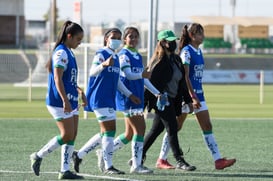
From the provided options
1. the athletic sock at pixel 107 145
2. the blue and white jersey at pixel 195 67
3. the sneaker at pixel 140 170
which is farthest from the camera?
the blue and white jersey at pixel 195 67

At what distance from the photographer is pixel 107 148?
1351 centimetres

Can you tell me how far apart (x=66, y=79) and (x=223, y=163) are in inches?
120

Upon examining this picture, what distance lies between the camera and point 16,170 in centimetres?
1381

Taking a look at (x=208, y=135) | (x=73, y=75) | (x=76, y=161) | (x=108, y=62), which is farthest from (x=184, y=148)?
(x=73, y=75)

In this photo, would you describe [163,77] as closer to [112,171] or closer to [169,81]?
[169,81]

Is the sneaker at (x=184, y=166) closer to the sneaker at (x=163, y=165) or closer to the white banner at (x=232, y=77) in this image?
the sneaker at (x=163, y=165)

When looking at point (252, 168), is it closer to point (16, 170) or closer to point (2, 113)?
point (16, 170)

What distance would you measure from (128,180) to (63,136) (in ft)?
3.38

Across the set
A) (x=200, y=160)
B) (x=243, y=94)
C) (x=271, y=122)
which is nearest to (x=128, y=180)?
(x=200, y=160)

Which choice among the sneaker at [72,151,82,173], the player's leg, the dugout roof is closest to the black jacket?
the player's leg

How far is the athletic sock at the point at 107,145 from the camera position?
13422mm

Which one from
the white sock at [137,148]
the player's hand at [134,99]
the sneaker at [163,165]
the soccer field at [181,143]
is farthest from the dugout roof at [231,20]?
the player's hand at [134,99]

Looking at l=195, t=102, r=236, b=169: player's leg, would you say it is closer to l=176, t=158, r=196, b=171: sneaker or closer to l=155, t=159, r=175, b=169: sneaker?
l=176, t=158, r=196, b=171: sneaker

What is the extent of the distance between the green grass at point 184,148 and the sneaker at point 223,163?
9 centimetres
